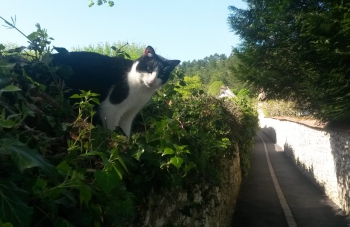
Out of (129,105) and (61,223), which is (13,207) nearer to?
(61,223)

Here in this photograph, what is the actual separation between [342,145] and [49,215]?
921cm

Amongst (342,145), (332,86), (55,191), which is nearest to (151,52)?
(55,191)

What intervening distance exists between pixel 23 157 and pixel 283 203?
32.0 ft

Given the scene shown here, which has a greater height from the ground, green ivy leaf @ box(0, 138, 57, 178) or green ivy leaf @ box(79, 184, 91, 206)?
green ivy leaf @ box(0, 138, 57, 178)

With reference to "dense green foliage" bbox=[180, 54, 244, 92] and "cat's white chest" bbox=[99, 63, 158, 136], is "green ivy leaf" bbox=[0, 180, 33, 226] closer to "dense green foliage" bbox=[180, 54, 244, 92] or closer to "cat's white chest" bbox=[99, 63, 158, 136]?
"cat's white chest" bbox=[99, 63, 158, 136]

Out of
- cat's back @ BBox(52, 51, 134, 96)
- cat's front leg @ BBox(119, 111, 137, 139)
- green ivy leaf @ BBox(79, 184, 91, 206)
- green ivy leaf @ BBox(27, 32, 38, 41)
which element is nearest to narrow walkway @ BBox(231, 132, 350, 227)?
cat's front leg @ BBox(119, 111, 137, 139)

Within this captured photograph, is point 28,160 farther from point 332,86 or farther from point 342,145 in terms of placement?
point 342,145

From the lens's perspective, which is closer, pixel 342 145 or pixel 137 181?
pixel 137 181

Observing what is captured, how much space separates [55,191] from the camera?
119 centimetres

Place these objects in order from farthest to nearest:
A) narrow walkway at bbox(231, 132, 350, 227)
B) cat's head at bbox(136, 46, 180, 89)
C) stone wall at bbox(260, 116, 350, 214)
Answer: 1. stone wall at bbox(260, 116, 350, 214)
2. narrow walkway at bbox(231, 132, 350, 227)
3. cat's head at bbox(136, 46, 180, 89)

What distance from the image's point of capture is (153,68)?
3.67 metres

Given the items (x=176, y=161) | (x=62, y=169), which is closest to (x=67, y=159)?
(x=62, y=169)

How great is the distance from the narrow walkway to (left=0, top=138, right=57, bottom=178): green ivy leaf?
7.30 meters

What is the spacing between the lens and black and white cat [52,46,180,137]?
10.3 ft
